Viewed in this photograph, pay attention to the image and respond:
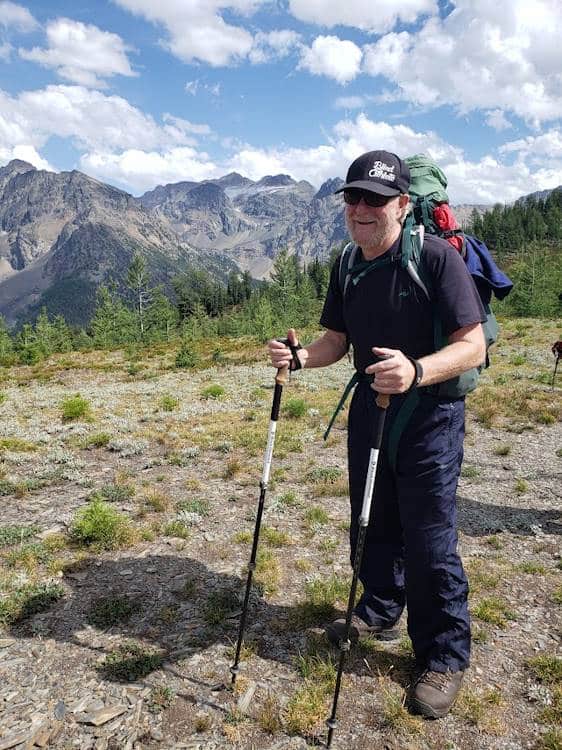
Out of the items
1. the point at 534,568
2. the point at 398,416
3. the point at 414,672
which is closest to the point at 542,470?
the point at 534,568

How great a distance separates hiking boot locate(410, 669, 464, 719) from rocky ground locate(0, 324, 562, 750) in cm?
13

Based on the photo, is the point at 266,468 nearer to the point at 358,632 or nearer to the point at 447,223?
the point at 358,632

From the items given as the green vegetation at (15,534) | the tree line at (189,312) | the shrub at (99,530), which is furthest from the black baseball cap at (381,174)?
the tree line at (189,312)

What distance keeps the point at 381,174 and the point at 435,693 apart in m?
4.68

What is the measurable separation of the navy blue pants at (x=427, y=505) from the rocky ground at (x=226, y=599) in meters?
0.66

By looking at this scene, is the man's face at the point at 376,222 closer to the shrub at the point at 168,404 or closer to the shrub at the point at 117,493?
the shrub at the point at 117,493

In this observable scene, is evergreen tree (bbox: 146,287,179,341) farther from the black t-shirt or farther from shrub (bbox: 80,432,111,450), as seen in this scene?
the black t-shirt

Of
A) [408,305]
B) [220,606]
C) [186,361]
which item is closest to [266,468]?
[408,305]

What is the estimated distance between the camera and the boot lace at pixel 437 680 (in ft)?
14.8

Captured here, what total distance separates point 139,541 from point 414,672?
4.79 metres

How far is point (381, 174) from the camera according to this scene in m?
3.93

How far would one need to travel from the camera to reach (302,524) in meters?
Answer: 8.65

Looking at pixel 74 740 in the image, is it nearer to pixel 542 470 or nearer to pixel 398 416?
pixel 398 416

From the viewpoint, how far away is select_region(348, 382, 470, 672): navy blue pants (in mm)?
4371
